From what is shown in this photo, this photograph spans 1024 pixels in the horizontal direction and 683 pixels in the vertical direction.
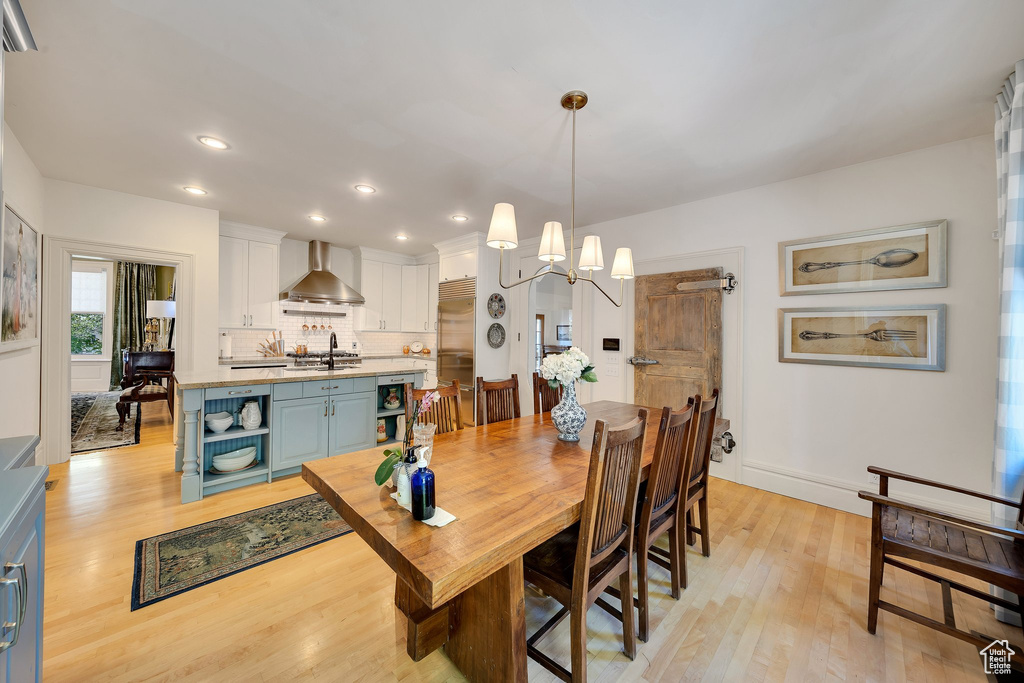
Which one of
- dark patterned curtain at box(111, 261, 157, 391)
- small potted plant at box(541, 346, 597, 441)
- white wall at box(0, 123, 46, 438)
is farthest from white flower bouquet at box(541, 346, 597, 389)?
dark patterned curtain at box(111, 261, 157, 391)

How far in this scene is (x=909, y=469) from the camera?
2.62m

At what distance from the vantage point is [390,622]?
174 centimetres

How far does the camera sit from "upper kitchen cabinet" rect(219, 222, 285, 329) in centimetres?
465

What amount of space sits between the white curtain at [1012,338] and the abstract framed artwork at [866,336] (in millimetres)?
871

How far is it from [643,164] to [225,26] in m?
2.50

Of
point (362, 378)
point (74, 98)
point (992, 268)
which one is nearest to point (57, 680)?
point (362, 378)

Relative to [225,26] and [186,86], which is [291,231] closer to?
[186,86]

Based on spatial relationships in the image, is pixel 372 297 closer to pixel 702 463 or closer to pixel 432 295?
pixel 432 295

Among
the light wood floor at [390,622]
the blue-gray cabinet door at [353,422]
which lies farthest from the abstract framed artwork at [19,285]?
the blue-gray cabinet door at [353,422]

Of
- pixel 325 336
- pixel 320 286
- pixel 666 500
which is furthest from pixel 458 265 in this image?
pixel 666 500

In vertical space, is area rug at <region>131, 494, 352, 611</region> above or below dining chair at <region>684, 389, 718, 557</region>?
below

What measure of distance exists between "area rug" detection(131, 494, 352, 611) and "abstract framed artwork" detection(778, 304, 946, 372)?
360cm

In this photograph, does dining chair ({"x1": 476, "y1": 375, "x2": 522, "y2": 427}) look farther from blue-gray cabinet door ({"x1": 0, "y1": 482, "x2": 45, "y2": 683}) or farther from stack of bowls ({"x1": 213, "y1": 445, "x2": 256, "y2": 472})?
stack of bowls ({"x1": 213, "y1": 445, "x2": 256, "y2": 472})

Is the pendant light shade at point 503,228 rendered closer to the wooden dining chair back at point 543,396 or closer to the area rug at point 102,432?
the wooden dining chair back at point 543,396
